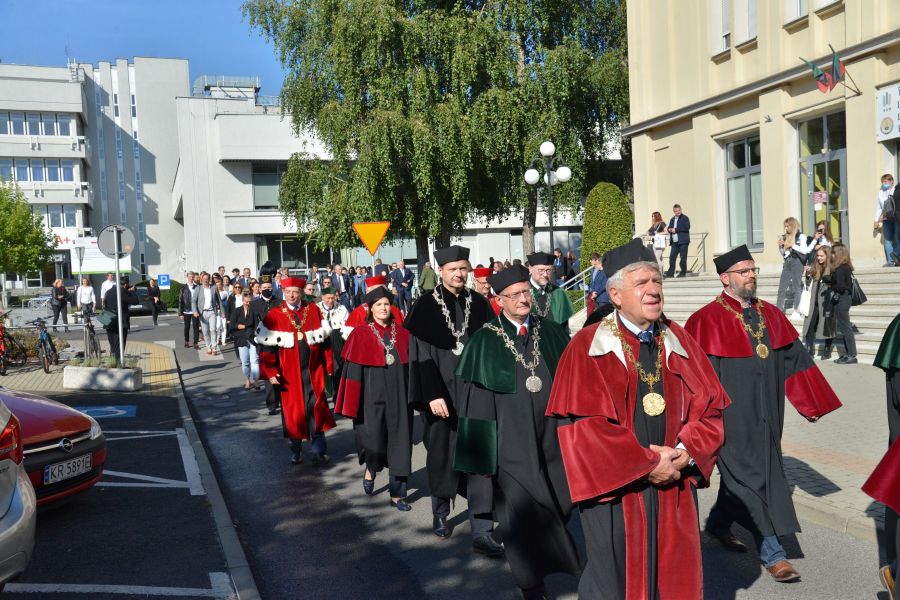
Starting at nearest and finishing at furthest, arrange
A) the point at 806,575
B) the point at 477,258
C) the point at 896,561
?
the point at 896,561
the point at 806,575
the point at 477,258

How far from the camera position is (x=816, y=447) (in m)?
8.09

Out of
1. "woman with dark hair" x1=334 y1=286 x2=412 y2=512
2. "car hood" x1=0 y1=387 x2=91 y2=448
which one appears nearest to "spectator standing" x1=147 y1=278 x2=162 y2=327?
"car hood" x1=0 y1=387 x2=91 y2=448

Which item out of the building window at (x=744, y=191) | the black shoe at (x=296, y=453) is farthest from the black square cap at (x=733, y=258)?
the building window at (x=744, y=191)

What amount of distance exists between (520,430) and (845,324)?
31.6ft

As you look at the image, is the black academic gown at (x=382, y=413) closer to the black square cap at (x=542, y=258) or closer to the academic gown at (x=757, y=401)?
the black square cap at (x=542, y=258)

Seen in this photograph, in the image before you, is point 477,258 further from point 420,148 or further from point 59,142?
point 59,142

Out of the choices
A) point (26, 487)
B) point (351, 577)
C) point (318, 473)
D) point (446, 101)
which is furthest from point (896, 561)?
point (446, 101)

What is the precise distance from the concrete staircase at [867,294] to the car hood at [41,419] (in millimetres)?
11187

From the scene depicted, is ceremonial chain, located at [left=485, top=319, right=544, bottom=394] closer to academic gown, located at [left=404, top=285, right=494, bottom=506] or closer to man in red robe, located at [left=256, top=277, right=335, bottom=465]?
academic gown, located at [left=404, top=285, right=494, bottom=506]

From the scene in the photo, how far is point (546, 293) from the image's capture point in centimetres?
927

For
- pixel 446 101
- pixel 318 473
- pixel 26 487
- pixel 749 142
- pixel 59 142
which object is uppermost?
pixel 59 142

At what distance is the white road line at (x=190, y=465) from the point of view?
7.85 meters

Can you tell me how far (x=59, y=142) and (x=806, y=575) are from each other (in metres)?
66.4

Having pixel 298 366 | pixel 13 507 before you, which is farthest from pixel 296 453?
pixel 13 507
